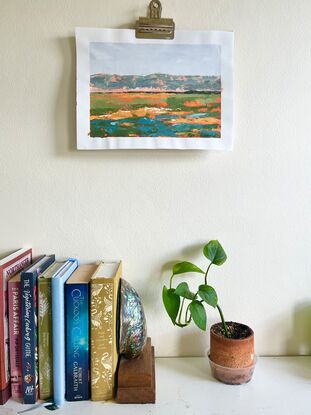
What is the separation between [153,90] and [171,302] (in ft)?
1.60

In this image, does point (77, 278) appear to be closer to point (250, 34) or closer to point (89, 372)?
point (89, 372)

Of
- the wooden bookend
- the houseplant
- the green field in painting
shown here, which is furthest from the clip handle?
the wooden bookend

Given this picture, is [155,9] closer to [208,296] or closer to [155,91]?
[155,91]

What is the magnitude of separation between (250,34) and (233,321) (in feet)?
2.29

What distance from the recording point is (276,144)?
2.71ft

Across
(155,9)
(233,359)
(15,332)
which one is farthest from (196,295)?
(155,9)

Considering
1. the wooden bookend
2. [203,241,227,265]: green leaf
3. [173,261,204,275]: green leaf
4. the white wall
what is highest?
the white wall

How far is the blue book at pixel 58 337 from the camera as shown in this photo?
0.64m

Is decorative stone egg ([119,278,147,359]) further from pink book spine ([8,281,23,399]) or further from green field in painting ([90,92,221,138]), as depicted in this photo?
green field in painting ([90,92,221,138])

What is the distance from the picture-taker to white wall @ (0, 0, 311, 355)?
782mm

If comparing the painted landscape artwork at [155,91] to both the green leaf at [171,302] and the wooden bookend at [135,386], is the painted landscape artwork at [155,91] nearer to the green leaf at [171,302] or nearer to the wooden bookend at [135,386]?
the green leaf at [171,302]

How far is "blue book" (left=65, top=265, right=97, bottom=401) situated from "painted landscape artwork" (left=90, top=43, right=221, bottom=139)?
14.0 inches

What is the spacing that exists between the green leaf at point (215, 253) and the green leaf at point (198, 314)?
0.10 metres

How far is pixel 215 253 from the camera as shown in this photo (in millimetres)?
783
